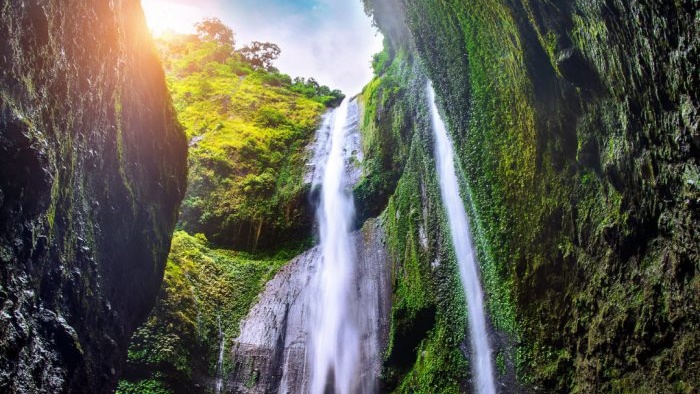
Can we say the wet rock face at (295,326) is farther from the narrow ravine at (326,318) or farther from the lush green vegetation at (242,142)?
the lush green vegetation at (242,142)

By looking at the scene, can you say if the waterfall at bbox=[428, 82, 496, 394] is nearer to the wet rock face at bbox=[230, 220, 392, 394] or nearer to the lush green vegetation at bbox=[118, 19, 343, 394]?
the wet rock face at bbox=[230, 220, 392, 394]

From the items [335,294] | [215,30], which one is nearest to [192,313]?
[335,294]

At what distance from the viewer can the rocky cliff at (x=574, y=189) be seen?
5.14 metres

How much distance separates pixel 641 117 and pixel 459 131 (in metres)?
5.33

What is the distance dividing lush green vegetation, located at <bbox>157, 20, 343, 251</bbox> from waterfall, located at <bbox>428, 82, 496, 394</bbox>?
547 centimetres

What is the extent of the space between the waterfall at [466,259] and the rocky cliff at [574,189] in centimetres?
34

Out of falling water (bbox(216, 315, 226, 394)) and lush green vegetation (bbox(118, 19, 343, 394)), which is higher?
lush green vegetation (bbox(118, 19, 343, 394))

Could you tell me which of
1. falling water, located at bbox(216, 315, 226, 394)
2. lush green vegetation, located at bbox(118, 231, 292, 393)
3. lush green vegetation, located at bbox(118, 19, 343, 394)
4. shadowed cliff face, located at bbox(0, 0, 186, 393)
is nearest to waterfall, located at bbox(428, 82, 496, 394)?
lush green vegetation, located at bbox(118, 19, 343, 394)

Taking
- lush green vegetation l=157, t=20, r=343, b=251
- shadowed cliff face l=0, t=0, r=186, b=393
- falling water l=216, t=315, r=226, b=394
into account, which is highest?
lush green vegetation l=157, t=20, r=343, b=251

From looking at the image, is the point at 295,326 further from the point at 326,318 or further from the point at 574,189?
the point at 574,189

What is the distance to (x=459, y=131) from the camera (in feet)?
35.3

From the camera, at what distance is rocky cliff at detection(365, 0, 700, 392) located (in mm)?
5137

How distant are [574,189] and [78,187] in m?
7.63

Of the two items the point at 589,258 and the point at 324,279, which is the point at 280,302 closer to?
the point at 324,279
